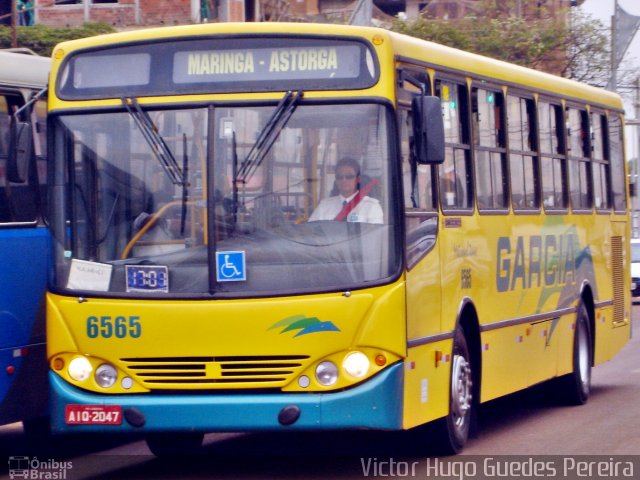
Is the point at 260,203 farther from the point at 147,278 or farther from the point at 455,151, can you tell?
the point at 455,151

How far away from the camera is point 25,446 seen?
11945mm

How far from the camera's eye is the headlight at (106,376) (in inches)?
356

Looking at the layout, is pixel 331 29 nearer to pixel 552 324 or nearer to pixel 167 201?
pixel 167 201

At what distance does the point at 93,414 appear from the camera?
898 centimetres

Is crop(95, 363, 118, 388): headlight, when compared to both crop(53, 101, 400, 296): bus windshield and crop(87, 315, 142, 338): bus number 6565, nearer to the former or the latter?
crop(87, 315, 142, 338): bus number 6565

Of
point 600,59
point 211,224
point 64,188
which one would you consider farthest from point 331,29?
point 600,59

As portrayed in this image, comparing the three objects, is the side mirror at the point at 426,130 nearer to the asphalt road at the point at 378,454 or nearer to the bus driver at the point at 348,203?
the bus driver at the point at 348,203

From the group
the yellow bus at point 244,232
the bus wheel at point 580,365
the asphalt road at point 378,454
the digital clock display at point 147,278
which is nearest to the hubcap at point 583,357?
the bus wheel at point 580,365

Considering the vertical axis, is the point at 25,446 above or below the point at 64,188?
below

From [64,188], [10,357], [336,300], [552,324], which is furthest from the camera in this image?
[552,324]

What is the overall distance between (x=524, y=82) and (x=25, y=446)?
5293mm

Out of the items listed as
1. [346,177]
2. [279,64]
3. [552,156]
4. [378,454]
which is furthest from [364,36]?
[552,156]

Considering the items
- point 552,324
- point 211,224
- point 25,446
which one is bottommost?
point 25,446

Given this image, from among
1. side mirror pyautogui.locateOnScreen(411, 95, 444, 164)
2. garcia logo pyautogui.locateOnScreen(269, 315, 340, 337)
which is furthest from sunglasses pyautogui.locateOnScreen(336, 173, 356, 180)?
garcia logo pyautogui.locateOnScreen(269, 315, 340, 337)
